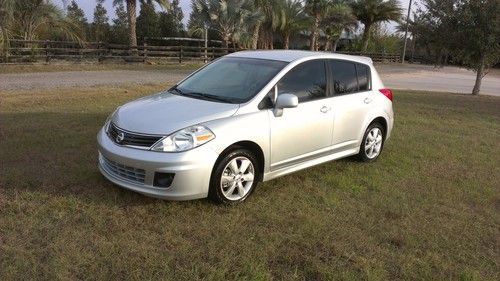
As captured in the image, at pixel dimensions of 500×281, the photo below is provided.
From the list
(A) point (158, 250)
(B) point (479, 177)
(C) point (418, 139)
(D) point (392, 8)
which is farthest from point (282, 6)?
(A) point (158, 250)

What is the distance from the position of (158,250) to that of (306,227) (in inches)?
53.4

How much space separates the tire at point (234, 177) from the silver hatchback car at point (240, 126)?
0.03 ft

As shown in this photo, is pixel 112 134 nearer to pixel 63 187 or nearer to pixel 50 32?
pixel 63 187

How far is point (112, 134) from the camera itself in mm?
4707

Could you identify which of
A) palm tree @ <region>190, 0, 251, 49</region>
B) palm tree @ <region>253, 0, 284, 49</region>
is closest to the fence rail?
palm tree @ <region>190, 0, 251, 49</region>

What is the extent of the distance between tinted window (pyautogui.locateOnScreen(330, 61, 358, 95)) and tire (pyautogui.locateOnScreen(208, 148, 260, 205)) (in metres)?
1.68

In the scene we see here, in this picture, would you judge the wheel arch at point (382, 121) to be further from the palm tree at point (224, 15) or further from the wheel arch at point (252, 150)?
the palm tree at point (224, 15)

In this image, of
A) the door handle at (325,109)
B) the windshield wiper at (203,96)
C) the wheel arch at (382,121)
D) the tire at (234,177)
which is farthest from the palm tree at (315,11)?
Answer: the tire at (234,177)

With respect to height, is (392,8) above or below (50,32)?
above

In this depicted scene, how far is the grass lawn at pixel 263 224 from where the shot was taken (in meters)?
3.53

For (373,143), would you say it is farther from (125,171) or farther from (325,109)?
(125,171)

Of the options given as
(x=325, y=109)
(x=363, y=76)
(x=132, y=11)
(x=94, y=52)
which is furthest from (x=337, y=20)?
(x=325, y=109)

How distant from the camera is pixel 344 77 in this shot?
5945 mm

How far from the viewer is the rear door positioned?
571cm
